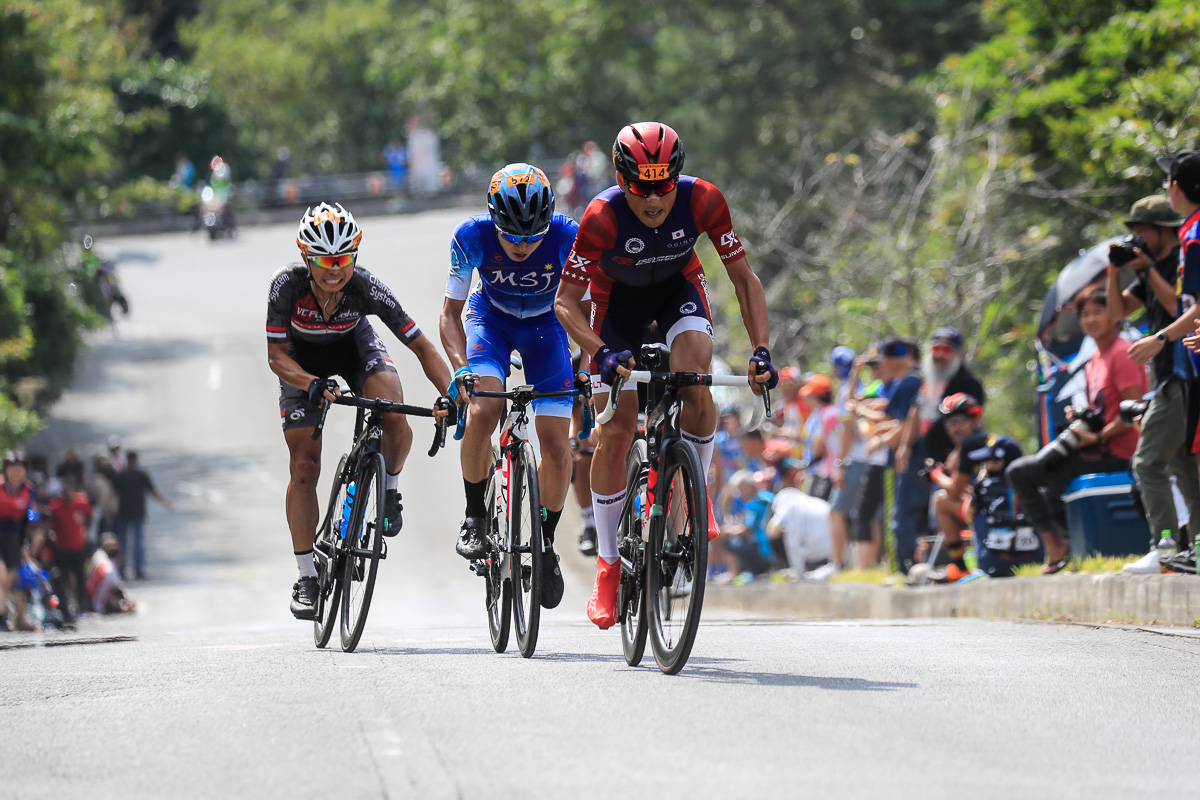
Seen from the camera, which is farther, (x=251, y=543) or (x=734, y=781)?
(x=251, y=543)

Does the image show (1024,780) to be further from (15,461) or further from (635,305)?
(15,461)

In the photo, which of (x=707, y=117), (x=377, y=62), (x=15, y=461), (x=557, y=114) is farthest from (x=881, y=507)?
(x=377, y=62)

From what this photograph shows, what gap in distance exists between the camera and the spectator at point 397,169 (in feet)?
194

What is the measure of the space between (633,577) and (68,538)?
13996 mm

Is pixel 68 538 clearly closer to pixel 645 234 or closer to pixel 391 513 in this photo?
pixel 391 513

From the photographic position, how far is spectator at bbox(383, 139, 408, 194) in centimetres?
5919

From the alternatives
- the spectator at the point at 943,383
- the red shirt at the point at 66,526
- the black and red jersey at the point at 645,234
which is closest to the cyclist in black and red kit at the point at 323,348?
A: the black and red jersey at the point at 645,234

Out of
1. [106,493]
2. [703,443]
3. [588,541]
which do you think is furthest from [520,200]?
[106,493]

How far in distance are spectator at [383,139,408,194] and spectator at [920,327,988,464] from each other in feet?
156

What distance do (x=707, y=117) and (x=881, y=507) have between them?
27.4 meters

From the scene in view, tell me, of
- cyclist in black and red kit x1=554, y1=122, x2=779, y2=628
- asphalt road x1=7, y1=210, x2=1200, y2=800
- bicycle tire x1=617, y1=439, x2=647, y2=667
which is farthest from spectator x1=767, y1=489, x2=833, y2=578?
bicycle tire x1=617, y1=439, x2=647, y2=667

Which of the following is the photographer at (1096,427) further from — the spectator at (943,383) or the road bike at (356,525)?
the road bike at (356,525)

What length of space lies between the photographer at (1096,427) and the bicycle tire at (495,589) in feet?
14.1

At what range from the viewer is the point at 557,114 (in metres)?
49.4
